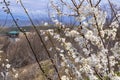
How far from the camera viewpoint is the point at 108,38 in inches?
147

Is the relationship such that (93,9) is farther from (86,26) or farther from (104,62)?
(104,62)

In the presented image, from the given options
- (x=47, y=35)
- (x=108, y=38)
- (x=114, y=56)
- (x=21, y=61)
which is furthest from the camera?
(x=21, y=61)

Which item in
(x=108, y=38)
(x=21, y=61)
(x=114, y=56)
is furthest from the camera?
(x=21, y=61)

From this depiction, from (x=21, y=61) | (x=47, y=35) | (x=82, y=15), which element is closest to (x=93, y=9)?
(x=82, y=15)

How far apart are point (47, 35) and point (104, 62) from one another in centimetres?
105

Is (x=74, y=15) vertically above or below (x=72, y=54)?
above

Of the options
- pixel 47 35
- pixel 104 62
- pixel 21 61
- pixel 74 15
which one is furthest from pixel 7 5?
pixel 21 61

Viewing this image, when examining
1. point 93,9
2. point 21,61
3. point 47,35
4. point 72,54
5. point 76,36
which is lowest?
point 21,61

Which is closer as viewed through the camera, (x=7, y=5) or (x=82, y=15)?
(x=82, y=15)

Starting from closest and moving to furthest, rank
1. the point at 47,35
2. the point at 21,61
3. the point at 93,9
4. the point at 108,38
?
the point at 93,9 → the point at 108,38 → the point at 47,35 → the point at 21,61

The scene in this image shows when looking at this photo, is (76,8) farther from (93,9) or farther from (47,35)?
(47,35)

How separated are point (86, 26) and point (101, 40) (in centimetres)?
17

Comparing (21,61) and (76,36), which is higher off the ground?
(76,36)

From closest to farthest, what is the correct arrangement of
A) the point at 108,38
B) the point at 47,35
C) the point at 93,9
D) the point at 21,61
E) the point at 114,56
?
the point at 93,9, the point at 114,56, the point at 108,38, the point at 47,35, the point at 21,61
